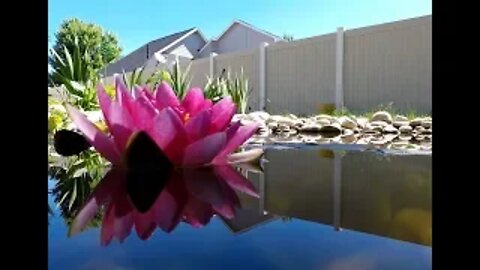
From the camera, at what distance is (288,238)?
0.27m

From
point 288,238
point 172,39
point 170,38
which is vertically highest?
point 170,38

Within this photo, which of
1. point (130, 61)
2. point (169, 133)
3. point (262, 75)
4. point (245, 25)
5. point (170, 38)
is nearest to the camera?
point (169, 133)

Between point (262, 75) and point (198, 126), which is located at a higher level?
point (262, 75)

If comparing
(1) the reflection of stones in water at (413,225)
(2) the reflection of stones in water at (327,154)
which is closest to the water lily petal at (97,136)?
(1) the reflection of stones in water at (413,225)

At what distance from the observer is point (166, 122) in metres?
0.36

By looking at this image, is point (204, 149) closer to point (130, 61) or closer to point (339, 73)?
point (339, 73)

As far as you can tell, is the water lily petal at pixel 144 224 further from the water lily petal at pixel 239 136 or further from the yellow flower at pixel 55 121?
the yellow flower at pixel 55 121

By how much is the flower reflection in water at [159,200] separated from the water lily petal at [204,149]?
2 cm

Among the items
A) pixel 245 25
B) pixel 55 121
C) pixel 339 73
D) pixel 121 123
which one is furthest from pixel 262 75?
pixel 245 25

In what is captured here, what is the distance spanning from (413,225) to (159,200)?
0.53 ft

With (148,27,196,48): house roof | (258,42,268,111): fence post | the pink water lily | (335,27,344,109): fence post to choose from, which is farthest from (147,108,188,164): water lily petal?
(148,27,196,48): house roof

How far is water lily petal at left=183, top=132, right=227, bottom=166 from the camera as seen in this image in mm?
374
